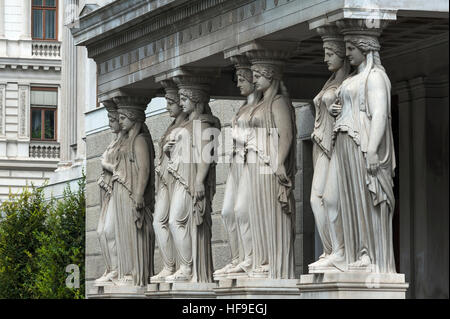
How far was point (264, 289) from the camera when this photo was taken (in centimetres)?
1956

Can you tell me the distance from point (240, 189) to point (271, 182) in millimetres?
489

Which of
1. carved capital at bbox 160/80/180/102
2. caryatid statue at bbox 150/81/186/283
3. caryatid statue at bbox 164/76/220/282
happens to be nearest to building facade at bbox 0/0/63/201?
caryatid statue at bbox 150/81/186/283

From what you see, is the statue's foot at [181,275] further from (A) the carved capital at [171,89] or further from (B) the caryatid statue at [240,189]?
(A) the carved capital at [171,89]

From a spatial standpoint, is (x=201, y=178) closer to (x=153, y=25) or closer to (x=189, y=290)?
(x=189, y=290)

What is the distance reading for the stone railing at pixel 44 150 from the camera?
63344 millimetres

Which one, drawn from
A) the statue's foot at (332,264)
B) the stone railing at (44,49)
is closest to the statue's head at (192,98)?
the statue's foot at (332,264)

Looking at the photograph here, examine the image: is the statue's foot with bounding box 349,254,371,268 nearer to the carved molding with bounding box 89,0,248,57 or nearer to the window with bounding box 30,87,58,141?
the carved molding with bounding box 89,0,248,57

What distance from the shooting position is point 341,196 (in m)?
18.0

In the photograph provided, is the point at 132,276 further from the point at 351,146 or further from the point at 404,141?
the point at 351,146

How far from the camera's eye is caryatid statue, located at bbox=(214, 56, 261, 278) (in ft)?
65.6

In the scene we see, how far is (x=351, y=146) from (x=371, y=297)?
5.49ft

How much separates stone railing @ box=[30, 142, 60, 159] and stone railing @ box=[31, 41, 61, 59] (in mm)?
3597
